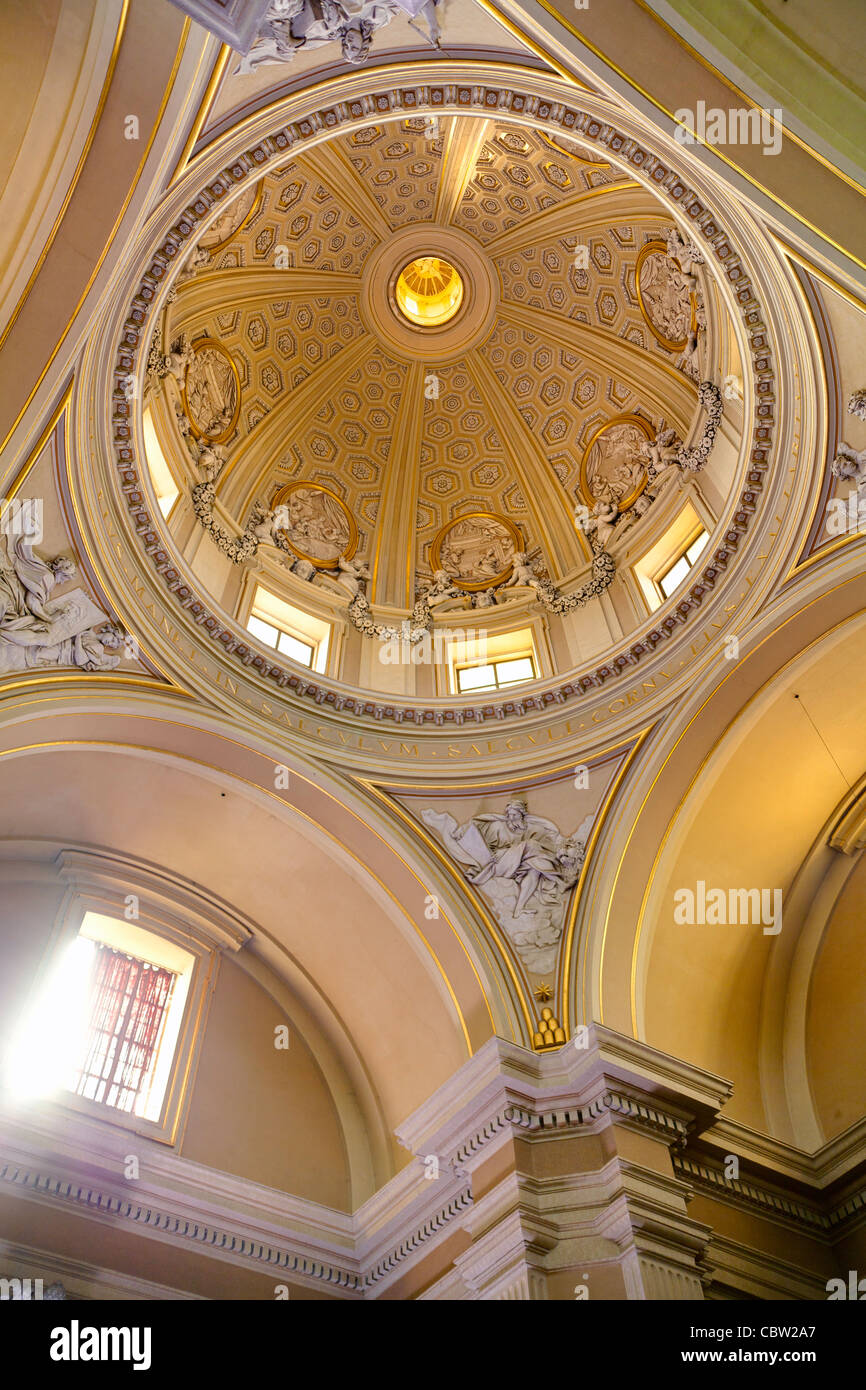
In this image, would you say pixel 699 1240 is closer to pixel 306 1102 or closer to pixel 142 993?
pixel 306 1102

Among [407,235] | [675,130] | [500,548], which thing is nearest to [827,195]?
[675,130]

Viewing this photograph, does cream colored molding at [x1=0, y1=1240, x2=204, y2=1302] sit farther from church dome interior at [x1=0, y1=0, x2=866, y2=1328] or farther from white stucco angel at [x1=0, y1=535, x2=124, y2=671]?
white stucco angel at [x1=0, y1=535, x2=124, y2=671]

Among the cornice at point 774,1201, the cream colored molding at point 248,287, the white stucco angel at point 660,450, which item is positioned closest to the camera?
the cornice at point 774,1201

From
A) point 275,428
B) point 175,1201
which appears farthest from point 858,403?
point 175,1201

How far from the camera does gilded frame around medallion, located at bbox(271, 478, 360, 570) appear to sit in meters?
15.6

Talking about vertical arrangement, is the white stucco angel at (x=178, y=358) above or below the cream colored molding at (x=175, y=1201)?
above

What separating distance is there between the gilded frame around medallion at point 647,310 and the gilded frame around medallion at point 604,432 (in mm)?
1078

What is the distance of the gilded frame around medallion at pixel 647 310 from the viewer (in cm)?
1431

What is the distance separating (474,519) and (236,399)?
393cm

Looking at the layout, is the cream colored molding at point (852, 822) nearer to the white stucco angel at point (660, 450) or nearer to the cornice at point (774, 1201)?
the cornice at point (774, 1201)

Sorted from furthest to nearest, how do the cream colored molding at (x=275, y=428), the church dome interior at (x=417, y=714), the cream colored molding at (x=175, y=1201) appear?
the cream colored molding at (x=275, y=428) → the cream colored molding at (x=175, y=1201) → the church dome interior at (x=417, y=714)

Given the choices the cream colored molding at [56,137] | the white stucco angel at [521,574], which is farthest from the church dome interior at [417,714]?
the white stucco angel at [521,574]

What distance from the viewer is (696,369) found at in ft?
47.0

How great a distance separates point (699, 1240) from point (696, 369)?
10.2m
